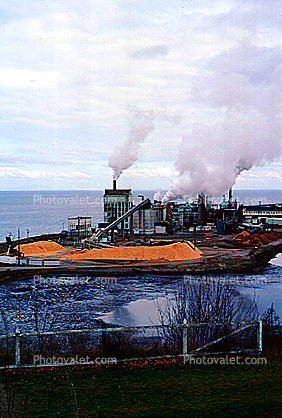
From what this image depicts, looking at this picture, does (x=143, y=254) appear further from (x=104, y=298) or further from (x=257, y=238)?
(x=257, y=238)

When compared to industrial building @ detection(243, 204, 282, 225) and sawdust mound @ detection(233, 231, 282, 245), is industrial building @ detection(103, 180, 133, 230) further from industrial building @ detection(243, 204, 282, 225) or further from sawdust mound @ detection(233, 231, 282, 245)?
industrial building @ detection(243, 204, 282, 225)

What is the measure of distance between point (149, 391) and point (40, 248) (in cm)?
3953

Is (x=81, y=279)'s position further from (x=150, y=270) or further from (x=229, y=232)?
(x=229, y=232)

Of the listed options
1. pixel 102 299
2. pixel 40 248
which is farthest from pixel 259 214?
pixel 102 299

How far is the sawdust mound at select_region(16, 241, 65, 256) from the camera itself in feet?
150

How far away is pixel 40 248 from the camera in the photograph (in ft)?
155

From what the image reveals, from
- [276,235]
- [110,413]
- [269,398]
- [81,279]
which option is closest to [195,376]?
[269,398]

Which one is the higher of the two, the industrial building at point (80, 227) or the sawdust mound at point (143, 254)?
the industrial building at point (80, 227)

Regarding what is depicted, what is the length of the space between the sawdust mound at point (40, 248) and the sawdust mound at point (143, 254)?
526 centimetres

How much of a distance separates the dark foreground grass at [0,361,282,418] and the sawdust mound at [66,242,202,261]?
30.0 m

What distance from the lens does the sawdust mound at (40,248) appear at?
150 ft

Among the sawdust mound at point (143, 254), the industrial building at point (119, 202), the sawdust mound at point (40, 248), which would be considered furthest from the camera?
the industrial building at point (119, 202)

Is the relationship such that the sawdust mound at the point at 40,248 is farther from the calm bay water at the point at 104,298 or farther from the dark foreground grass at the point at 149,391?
the dark foreground grass at the point at 149,391

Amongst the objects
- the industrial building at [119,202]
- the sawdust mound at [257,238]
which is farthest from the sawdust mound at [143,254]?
the industrial building at [119,202]
